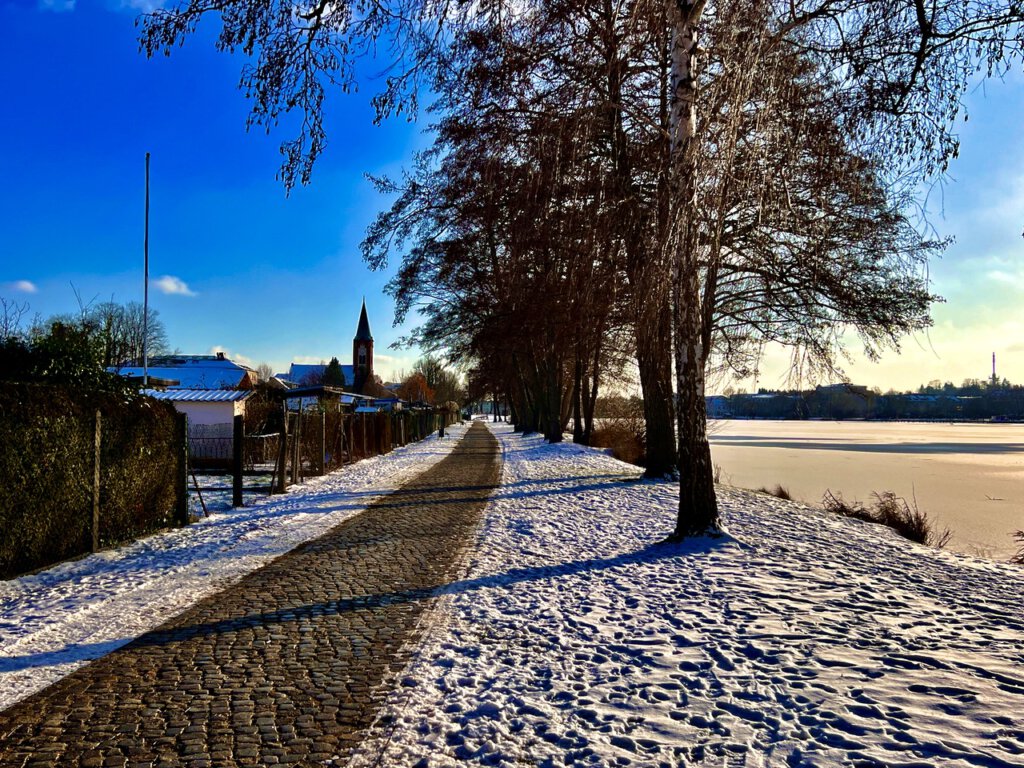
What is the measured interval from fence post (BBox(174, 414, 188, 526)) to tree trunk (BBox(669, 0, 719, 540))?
23.0 ft

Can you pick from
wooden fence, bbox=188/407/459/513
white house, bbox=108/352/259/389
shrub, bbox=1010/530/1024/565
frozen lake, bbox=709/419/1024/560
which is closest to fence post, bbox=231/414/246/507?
wooden fence, bbox=188/407/459/513

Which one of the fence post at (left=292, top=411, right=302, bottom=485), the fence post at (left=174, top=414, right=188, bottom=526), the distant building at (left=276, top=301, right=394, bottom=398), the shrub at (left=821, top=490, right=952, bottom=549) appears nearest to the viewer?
the fence post at (left=174, top=414, right=188, bottom=526)

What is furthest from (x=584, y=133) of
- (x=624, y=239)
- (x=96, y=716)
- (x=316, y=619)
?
(x=96, y=716)

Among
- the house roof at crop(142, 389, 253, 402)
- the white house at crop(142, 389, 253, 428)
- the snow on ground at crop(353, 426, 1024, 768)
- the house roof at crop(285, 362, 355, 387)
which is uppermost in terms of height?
the house roof at crop(285, 362, 355, 387)

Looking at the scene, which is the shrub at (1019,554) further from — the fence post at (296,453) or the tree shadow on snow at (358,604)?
the fence post at (296,453)

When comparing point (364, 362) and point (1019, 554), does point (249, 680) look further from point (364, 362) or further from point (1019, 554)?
point (364, 362)

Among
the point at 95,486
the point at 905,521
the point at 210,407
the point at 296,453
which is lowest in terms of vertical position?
the point at 905,521

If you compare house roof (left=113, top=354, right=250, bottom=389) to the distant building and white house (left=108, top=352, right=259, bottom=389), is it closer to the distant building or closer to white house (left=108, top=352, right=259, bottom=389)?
white house (left=108, top=352, right=259, bottom=389)

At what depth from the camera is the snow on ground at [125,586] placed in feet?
14.6

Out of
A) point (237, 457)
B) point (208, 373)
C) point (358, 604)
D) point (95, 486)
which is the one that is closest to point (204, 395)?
point (208, 373)

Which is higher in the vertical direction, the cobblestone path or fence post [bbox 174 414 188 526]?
fence post [bbox 174 414 188 526]

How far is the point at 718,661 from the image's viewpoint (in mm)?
4102

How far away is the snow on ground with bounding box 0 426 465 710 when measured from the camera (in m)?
4.44

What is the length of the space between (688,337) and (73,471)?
7051 millimetres
